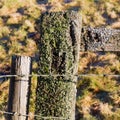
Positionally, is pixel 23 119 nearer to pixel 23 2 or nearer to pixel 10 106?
pixel 10 106

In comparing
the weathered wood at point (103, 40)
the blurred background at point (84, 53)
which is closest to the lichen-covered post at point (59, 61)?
the weathered wood at point (103, 40)

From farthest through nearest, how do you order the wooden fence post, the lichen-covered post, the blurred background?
1. the blurred background
2. the wooden fence post
3. the lichen-covered post

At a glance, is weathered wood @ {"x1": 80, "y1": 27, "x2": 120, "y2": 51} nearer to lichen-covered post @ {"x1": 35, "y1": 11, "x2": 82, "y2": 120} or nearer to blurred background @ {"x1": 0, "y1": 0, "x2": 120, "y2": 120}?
lichen-covered post @ {"x1": 35, "y1": 11, "x2": 82, "y2": 120}

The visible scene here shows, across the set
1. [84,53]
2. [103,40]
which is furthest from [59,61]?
[84,53]

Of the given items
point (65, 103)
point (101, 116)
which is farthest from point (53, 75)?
point (101, 116)

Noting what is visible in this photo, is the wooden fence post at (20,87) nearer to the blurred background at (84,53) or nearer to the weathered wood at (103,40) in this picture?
the weathered wood at (103,40)

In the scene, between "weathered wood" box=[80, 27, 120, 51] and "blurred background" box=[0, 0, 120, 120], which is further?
"blurred background" box=[0, 0, 120, 120]

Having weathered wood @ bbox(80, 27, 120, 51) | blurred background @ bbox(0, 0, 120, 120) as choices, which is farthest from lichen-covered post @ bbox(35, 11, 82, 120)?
blurred background @ bbox(0, 0, 120, 120)
